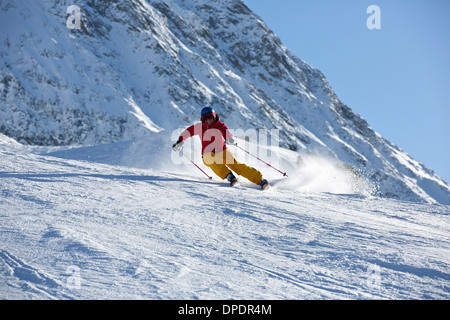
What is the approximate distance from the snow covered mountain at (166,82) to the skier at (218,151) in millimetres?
3673

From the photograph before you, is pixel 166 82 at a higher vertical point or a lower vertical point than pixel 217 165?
higher

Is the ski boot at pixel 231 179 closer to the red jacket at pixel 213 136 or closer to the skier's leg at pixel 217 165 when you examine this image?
the skier's leg at pixel 217 165

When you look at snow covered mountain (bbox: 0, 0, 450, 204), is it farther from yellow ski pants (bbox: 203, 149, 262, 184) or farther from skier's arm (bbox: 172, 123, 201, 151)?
yellow ski pants (bbox: 203, 149, 262, 184)

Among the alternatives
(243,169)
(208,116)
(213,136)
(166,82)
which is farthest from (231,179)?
(166,82)

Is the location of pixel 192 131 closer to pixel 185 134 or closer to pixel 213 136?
pixel 185 134

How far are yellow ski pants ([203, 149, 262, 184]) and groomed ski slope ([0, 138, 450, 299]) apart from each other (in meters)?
1.24

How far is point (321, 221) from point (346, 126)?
307 ft

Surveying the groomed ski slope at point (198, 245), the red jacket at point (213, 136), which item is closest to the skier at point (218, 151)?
the red jacket at point (213, 136)

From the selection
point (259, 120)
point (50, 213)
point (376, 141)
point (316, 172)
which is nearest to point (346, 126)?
point (376, 141)

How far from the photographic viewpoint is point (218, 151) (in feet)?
22.1

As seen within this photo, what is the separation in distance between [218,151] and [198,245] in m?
3.73

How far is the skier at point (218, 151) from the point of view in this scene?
6.63 metres

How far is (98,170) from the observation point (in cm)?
618
